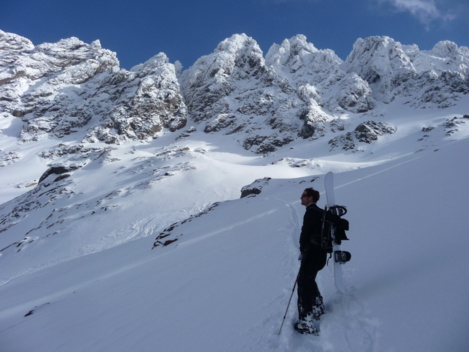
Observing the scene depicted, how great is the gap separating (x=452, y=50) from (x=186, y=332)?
193475mm

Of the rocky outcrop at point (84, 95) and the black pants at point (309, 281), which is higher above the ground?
the rocky outcrop at point (84, 95)

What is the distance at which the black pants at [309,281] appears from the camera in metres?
4.60

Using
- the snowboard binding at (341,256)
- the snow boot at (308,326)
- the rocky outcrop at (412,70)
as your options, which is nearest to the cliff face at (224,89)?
the rocky outcrop at (412,70)

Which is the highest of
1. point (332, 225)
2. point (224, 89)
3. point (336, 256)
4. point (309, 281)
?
point (224, 89)

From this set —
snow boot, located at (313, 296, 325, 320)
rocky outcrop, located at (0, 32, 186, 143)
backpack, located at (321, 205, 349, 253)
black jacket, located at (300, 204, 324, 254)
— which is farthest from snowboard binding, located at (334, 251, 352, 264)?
rocky outcrop, located at (0, 32, 186, 143)

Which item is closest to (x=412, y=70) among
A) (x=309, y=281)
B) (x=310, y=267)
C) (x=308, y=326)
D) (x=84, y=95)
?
(x=310, y=267)

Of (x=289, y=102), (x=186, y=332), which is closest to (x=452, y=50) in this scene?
(x=289, y=102)

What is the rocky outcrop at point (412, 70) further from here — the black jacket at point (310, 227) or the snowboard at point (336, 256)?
the black jacket at point (310, 227)

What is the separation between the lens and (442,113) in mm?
93562

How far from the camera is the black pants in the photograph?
460 cm

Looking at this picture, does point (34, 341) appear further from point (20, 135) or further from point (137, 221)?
point (20, 135)

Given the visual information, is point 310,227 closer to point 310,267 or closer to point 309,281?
point 310,267

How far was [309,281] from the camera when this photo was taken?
4.74m

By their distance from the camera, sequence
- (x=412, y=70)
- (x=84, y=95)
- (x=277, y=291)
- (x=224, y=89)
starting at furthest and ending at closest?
(x=224, y=89) < (x=84, y=95) < (x=412, y=70) < (x=277, y=291)
